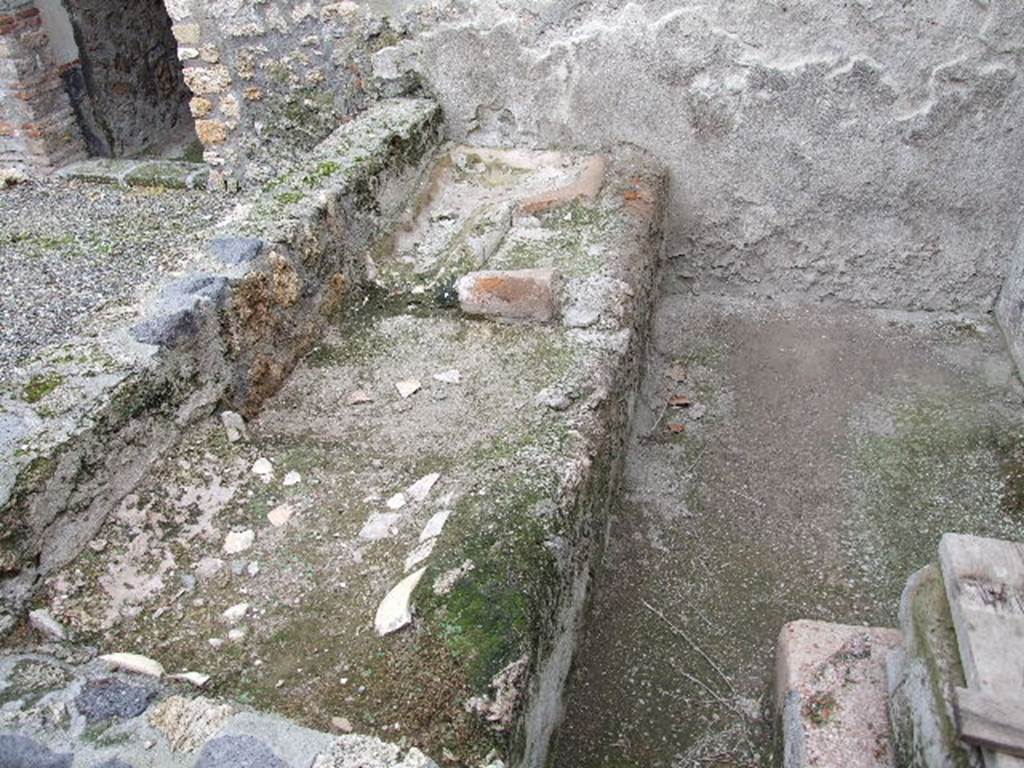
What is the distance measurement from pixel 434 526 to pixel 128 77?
14.4 feet

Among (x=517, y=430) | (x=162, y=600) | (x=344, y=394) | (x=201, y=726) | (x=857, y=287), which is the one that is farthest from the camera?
(x=857, y=287)

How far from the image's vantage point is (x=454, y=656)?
1.49 metres

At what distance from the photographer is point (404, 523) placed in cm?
182

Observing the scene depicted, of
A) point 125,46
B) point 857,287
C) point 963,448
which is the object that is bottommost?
point 963,448

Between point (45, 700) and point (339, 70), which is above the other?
point (339, 70)

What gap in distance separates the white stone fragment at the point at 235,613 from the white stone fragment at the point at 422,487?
42cm

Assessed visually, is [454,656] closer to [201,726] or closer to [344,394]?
[201,726]

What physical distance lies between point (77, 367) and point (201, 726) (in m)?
0.90

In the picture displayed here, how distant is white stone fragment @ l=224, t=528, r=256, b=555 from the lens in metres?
1.79

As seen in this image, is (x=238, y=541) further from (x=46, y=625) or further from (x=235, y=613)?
(x=46, y=625)

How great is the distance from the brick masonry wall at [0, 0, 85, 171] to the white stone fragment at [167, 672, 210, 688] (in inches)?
152

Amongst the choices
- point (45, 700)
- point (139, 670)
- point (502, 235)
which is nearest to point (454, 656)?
point (139, 670)

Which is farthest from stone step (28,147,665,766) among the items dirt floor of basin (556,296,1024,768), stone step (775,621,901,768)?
stone step (775,621,901,768)

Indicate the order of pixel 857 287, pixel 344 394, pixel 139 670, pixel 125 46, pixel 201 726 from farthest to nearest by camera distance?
1. pixel 125 46
2. pixel 857 287
3. pixel 344 394
4. pixel 139 670
5. pixel 201 726
